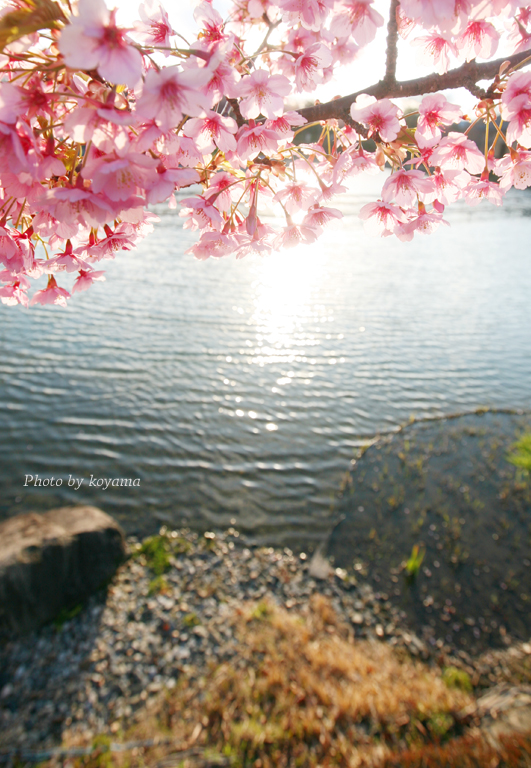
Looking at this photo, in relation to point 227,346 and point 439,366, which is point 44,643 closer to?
point 227,346

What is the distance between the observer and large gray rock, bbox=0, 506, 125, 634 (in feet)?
15.5

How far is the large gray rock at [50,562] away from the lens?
15.5 feet

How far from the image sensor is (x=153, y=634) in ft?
16.6

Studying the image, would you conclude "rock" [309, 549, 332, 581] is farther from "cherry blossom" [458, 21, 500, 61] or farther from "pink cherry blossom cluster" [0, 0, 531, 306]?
"cherry blossom" [458, 21, 500, 61]

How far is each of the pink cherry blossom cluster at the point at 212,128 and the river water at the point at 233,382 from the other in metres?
0.41

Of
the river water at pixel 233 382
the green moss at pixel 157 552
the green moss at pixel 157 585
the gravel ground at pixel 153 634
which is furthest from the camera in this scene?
the river water at pixel 233 382

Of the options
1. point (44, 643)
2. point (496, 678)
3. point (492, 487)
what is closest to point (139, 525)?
point (44, 643)

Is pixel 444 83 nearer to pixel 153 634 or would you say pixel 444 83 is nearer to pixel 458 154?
pixel 458 154

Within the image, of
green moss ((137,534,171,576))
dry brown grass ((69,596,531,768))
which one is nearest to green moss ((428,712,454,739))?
dry brown grass ((69,596,531,768))

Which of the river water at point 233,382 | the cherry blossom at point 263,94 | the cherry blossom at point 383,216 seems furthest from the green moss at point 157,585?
the cherry blossom at point 263,94

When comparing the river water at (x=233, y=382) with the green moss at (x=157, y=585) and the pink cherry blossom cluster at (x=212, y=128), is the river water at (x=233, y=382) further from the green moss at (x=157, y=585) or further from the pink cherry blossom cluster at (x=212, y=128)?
the green moss at (x=157, y=585)

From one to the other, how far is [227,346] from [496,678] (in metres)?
10.1

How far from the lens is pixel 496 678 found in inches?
190

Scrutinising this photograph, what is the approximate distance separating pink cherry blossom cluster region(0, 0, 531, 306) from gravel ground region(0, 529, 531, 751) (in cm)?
449
